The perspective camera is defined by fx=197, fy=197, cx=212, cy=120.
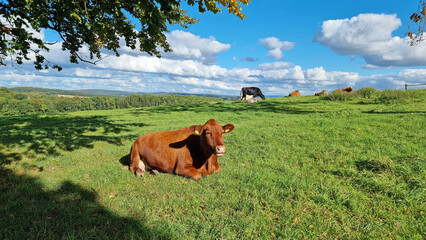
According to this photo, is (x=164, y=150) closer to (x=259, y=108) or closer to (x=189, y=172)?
(x=189, y=172)

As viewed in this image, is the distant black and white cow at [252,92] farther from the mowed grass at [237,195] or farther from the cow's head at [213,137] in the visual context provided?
the cow's head at [213,137]

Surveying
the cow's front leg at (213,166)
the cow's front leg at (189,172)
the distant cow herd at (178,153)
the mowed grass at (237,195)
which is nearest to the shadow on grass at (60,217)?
the mowed grass at (237,195)

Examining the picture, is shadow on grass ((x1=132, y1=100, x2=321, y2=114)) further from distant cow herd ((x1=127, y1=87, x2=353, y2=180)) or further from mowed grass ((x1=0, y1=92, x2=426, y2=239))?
distant cow herd ((x1=127, y1=87, x2=353, y2=180))

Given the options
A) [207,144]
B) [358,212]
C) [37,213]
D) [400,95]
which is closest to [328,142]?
[358,212]

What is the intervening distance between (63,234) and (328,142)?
29.5 feet

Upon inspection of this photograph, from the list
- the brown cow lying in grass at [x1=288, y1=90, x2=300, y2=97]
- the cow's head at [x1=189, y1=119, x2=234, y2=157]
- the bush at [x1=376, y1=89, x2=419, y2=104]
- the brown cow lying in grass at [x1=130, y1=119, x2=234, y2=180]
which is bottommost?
the brown cow lying in grass at [x1=130, y1=119, x2=234, y2=180]

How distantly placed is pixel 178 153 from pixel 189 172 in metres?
0.69

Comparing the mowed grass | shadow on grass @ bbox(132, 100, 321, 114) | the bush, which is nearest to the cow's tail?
the mowed grass

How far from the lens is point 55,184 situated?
527 cm

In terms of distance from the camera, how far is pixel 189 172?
5.59 metres

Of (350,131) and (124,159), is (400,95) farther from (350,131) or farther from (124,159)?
(124,159)

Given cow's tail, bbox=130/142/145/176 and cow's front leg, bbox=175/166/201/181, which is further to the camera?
cow's tail, bbox=130/142/145/176

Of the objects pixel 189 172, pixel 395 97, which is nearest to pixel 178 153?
pixel 189 172

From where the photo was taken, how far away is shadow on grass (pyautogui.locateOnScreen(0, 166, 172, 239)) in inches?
134
